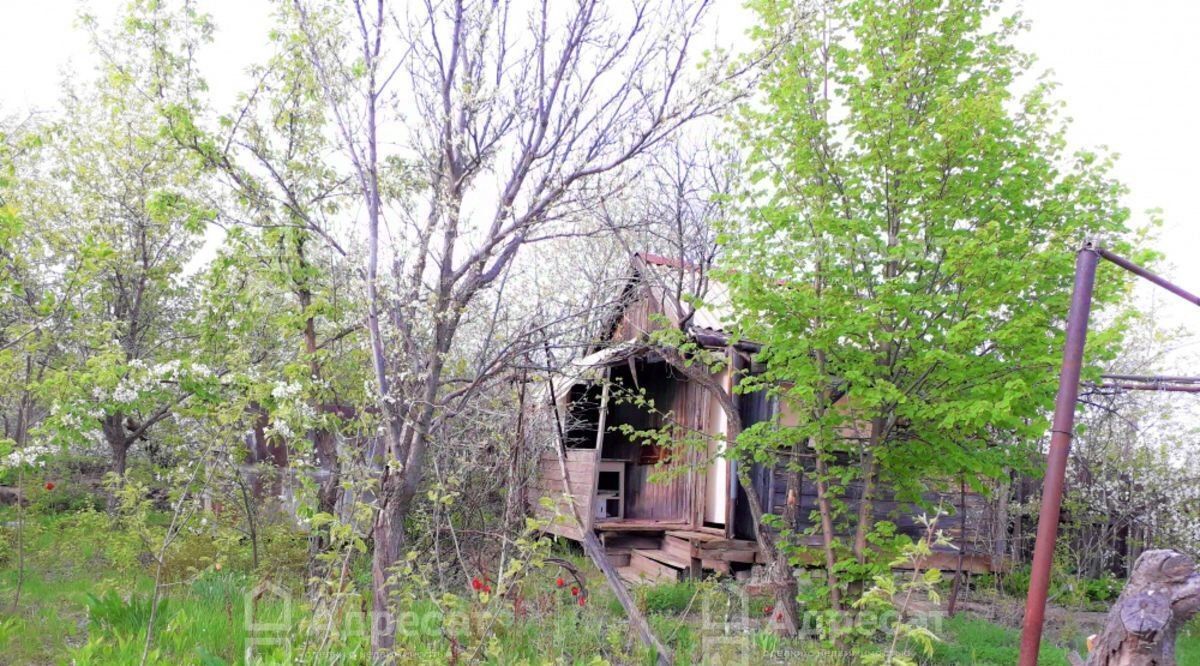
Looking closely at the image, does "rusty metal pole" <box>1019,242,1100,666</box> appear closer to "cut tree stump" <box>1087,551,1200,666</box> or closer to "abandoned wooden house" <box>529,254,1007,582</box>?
"cut tree stump" <box>1087,551,1200,666</box>

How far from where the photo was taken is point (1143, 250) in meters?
5.82

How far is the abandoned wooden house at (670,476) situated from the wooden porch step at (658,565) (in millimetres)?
20

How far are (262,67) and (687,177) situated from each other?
5.64 meters

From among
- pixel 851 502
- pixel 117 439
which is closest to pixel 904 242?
pixel 851 502

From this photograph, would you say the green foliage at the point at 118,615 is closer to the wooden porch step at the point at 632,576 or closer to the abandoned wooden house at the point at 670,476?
the abandoned wooden house at the point at 670,476

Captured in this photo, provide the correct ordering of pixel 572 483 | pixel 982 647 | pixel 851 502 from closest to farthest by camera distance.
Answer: pixel 982 647, pixel 851 502, pixel 572 483

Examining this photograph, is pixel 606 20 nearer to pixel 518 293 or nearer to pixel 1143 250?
pixel 1143 250

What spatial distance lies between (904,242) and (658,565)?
20.8ft

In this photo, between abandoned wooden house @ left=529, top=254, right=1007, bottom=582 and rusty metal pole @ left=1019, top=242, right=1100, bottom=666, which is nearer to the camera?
rusty metal pole @ left=1019, top=242, right=1100, bottom=666

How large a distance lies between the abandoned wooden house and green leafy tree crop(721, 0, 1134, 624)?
112 cm

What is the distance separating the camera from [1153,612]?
3.64 m

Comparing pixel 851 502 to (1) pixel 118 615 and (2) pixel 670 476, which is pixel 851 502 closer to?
(2) pixel 670 476

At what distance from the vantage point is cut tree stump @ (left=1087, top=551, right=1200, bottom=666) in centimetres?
363

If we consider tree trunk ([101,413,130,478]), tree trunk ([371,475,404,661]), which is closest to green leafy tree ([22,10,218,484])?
tree trunk ([101,413,130,478])
